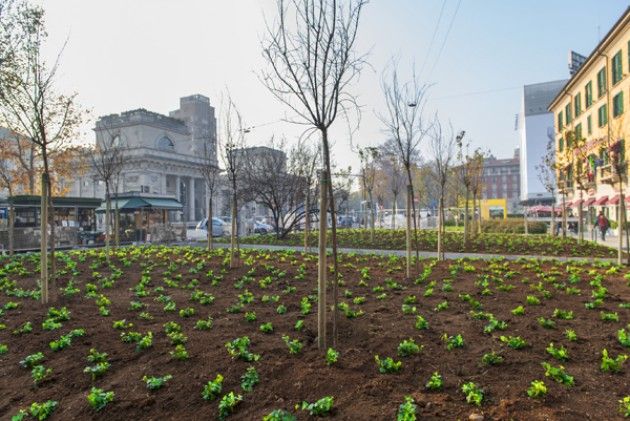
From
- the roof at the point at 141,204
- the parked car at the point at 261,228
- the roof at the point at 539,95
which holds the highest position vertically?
the roof at the point at 539,95

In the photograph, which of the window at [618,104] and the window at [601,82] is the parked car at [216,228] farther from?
the window at [601,82]

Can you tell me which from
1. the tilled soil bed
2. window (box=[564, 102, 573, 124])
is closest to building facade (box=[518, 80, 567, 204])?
window (box=[564, 102, 573, 124])

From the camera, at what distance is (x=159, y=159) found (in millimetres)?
60125

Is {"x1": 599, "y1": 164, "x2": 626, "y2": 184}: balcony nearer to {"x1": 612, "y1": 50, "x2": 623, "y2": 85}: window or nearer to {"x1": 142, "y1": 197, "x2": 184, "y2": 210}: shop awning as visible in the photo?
{"x1": 612, "y1": 50, "x2": 623, "y2": 85}: window

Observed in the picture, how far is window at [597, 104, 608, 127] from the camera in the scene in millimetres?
31712

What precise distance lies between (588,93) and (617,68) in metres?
7.25

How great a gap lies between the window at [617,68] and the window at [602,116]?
7.89 ft

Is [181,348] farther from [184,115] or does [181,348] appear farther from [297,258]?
[184,115]

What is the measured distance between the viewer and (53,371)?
4367 millimetres

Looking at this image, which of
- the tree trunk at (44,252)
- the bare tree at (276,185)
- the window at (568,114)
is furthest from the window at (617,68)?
the tree trunk at (44,252)

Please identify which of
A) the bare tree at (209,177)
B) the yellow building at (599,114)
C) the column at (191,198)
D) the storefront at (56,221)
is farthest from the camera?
the column at (191,198)

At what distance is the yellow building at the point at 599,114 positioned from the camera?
2541 centimetres

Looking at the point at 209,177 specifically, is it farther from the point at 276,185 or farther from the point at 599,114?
the point at 599,114

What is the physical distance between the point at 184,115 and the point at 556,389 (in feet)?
266
